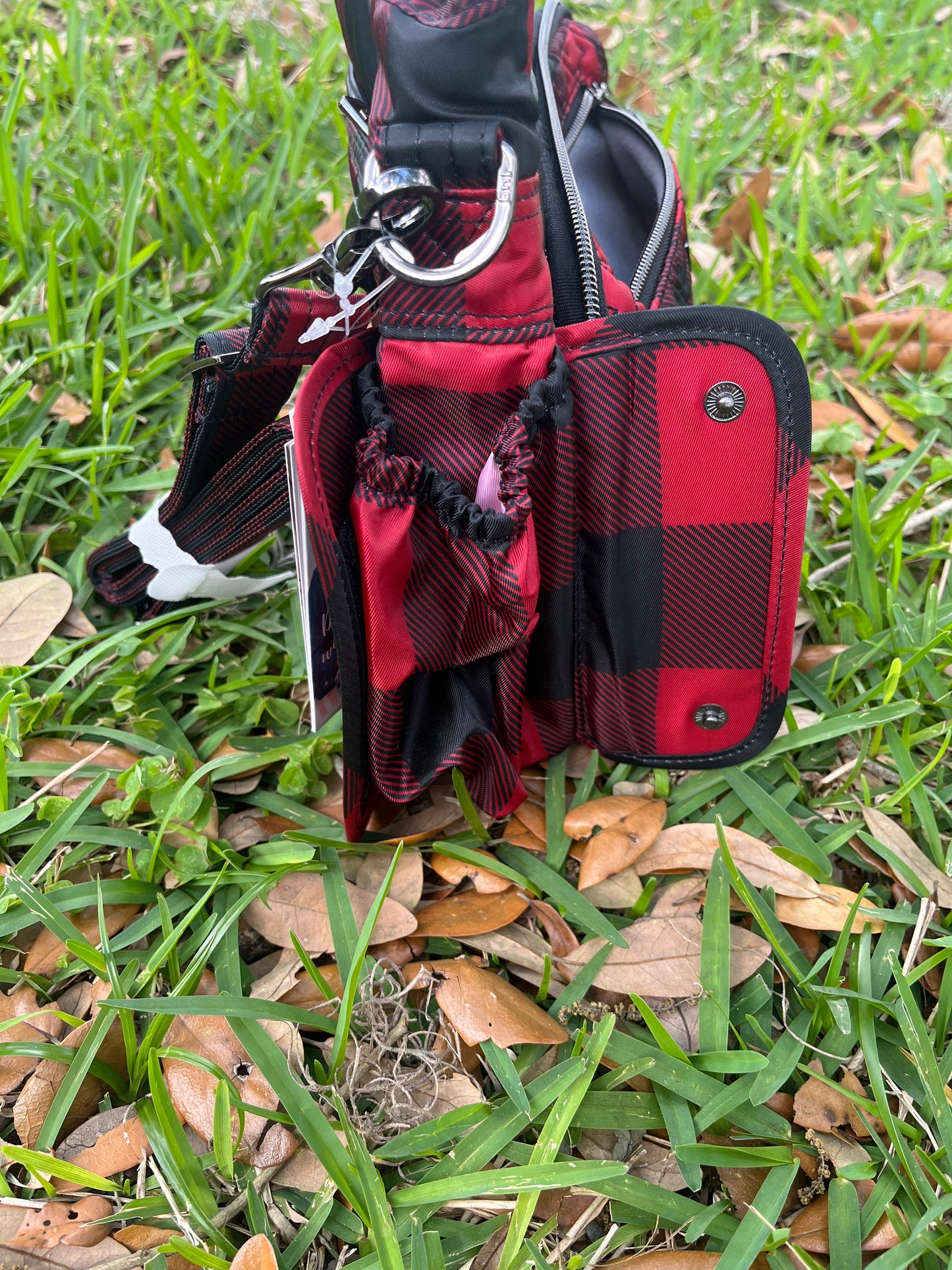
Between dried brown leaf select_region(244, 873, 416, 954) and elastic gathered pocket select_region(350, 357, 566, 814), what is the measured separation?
13 centimetres

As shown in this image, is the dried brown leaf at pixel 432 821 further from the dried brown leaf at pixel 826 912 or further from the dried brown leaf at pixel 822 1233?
the dried brown leaf at pixel 822 1233

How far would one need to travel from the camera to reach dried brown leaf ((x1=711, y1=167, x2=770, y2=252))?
1.70 m

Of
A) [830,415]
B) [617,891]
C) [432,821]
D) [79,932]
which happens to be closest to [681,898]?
[617,891]

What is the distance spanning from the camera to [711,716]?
0.98 meters

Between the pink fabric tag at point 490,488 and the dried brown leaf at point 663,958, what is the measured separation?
46 cm

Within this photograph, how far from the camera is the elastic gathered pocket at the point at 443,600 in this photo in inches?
31.8

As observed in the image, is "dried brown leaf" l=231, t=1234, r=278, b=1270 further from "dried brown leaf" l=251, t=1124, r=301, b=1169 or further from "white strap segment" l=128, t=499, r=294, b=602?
"white strap segment" l=128, t=499, r=294, b=602

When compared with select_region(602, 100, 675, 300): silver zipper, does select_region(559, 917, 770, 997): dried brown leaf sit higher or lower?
lower

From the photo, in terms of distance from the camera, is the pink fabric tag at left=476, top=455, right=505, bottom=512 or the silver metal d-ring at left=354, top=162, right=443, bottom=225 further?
the pink fabric tag at left=476, top=455, right=505, bottom=512

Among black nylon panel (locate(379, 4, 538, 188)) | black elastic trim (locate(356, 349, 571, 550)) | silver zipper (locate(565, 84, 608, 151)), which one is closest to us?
black nylon panel (locate(379, 4, 538, 188))

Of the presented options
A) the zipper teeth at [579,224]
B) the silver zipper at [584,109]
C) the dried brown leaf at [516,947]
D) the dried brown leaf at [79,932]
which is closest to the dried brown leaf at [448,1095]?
the dried brown leaf at [516,947]

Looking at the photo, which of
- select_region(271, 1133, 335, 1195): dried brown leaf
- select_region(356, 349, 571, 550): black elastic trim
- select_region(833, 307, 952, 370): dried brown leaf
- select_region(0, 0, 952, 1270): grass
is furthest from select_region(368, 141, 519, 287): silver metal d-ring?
select_region(833, 307, 952, 370): dried brown leaf

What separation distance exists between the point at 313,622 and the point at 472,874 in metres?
0.33

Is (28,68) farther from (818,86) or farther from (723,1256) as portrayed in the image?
(723,1256)
